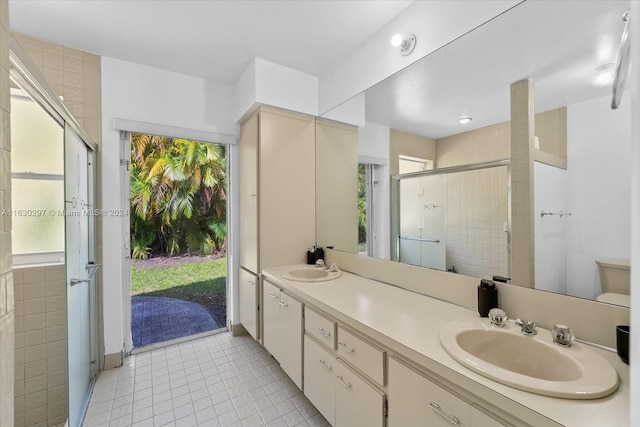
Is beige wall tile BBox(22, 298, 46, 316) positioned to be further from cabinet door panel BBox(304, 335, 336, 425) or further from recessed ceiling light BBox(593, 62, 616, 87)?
recessed ceiling light BBox(593, 62, 616, 87)

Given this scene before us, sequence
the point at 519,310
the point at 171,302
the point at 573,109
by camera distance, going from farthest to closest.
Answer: the point at 171,302 → the point at 519,310 → the point at 573,109

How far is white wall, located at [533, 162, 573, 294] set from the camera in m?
1.12

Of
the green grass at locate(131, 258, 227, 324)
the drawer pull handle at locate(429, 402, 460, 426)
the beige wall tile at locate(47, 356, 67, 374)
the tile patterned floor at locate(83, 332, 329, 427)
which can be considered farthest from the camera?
the green grass at locate(131, 258, 227, 324)

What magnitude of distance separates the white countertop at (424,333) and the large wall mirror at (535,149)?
275 mm

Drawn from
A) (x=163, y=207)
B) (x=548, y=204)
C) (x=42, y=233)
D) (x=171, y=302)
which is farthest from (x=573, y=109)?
(x=171, y=302)

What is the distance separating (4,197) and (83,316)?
1670 millimetres

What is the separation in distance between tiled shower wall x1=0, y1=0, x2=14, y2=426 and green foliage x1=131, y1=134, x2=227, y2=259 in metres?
2.32

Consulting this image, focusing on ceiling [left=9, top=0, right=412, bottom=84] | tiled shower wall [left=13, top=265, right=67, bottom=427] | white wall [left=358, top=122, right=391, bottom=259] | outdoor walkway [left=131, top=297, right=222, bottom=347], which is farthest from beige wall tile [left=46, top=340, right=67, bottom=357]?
white wall [left=358, top=122, right=391, bottom=259]

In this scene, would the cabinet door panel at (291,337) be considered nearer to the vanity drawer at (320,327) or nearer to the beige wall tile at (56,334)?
the vanity drawer at (320,327)

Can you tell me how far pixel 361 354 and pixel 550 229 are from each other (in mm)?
1006

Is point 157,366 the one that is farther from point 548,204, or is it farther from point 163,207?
point 548,204

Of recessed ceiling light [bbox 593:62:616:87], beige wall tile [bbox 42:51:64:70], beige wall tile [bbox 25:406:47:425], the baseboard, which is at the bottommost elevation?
beige wall tile [bbox 25:406:47:425]

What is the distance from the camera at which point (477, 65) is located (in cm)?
145

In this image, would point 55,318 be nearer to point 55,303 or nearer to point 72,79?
point 55,303
